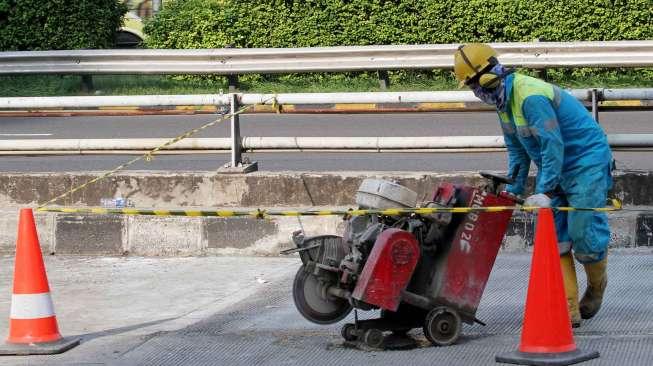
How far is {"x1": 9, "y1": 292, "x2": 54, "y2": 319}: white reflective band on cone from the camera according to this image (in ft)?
22.0

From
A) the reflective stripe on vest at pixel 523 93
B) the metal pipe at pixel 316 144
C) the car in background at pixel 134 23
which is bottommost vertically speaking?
the metal pipe at pixel 316 144

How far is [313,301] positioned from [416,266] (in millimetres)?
581

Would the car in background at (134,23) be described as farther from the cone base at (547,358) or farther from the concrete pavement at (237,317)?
the cone base at (547,358)

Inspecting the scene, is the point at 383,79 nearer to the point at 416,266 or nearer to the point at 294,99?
the point at 294,99

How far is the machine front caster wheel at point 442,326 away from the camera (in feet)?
21.0

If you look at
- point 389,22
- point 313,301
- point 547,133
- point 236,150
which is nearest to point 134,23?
point 389,22

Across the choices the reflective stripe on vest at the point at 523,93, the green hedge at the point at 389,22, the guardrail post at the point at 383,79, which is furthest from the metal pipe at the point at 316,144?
the green hedge at the point at 389,22

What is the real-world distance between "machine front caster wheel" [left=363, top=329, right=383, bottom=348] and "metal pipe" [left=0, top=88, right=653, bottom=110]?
9.96 feet

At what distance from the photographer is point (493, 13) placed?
1859cm

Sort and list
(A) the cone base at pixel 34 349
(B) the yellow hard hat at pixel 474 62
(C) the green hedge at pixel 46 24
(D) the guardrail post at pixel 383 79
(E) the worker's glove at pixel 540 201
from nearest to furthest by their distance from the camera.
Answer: (E) the worker's glove at pixel 540 201 → (B) the yellow hard hat at pixel 474 62 → (A) the cone base at pixel 34 349 → (D) the guardrail post at pixel 383 79 → (C) the green hedge at pixel 46 24

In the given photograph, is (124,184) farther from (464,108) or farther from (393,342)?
(464,108)

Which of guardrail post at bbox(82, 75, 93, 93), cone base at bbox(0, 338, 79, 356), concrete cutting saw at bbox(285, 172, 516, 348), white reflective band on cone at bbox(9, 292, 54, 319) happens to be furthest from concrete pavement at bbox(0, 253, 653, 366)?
guardrail post at bbox(82, 75, 93, 93)

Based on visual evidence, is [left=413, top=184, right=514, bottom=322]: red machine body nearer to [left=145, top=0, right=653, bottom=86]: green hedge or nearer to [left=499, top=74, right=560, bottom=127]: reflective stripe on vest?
[left=499, top=74, right=560, bottom=127]: reflective stripe on vest

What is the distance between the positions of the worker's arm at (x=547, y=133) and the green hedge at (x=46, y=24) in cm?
1486
